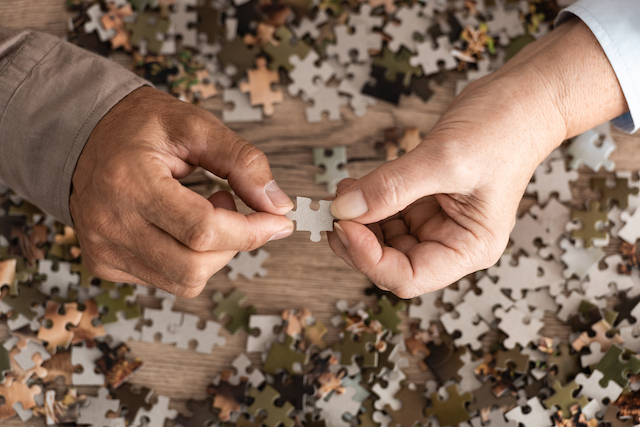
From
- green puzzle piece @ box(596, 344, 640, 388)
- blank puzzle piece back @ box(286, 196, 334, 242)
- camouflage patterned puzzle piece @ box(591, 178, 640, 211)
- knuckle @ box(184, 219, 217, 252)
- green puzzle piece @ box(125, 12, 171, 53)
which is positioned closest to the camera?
knuckle @ box(184, 219, 217, 252)

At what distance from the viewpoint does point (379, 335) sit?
174 cm

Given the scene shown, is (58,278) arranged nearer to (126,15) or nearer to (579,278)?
(126,15)

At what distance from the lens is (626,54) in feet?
4.19

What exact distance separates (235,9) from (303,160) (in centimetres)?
73

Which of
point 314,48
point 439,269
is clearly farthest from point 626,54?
point 314,48

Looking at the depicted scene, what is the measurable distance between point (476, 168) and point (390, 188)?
262 millimetres

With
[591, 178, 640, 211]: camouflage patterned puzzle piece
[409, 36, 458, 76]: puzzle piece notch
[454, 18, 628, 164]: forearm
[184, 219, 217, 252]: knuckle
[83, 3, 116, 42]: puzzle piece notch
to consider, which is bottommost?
[591, 178, 640, 211]: camouflage patterned puzzle piece

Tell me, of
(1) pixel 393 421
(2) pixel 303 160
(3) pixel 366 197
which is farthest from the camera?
(2) pixel 303 160

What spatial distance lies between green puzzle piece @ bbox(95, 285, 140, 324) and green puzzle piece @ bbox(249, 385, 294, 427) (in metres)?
0.58

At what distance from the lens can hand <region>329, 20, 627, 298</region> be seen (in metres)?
1.18

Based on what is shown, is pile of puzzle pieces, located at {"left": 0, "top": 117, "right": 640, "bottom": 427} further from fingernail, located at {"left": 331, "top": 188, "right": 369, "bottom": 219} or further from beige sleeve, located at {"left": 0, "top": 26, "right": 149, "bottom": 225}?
fingernail, located at {"left": 331, "top": 188, "right": 369, "bottom": 219}

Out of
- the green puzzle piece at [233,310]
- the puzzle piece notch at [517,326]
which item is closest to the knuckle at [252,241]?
the green puzzle piece at [233,310]

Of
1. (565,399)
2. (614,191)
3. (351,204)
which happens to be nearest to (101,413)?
(351,204)

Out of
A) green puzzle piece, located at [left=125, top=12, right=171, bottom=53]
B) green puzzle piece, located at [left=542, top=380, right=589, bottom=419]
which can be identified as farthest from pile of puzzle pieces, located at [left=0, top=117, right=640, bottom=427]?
green puzzle piece, located at [left=125, top=12, right=171, bottom=53]
